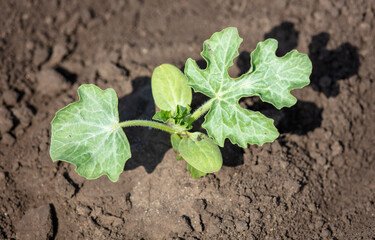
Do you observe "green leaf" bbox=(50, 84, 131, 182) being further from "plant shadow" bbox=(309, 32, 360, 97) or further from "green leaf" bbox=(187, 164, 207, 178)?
"plant shadow" bbox=(309, 32, 360, 97)

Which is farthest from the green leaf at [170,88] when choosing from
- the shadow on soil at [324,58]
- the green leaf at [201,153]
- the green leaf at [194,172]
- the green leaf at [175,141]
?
the shadow on soil at [324,58]

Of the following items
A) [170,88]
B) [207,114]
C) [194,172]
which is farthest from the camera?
[170,88]

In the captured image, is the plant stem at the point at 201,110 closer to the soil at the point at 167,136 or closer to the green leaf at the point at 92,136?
the soil at the point at 167,136

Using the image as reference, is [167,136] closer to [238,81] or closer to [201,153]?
[201,153]

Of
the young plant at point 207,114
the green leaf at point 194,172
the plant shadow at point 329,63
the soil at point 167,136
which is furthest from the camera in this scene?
the plant shadow at point 329,63

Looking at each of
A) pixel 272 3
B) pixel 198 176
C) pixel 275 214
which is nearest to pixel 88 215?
pixel 198 176

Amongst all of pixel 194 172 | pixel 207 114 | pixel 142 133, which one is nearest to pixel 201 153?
pixel 194 172

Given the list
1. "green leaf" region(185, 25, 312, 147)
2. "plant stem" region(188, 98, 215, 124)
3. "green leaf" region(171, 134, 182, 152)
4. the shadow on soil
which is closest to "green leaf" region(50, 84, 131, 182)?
"green leaf" region(171, 134, 182, 152)
